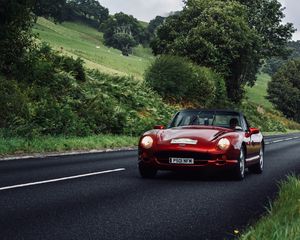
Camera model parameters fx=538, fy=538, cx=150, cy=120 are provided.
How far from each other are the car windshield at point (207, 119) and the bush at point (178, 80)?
89.3ft

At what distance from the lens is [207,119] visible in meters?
11.8

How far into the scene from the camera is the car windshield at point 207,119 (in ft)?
38.5

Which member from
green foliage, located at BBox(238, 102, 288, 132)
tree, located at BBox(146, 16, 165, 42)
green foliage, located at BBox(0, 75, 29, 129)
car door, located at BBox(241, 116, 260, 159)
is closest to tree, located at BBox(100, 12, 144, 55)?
tree, located at BBox(146, 16, 165, 42)

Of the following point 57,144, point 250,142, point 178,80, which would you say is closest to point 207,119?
point 250,142

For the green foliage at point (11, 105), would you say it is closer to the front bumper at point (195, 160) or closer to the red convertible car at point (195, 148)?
the red convertible car at point (195, 148)

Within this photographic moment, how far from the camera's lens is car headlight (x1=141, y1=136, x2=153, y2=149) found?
10570 millimetres

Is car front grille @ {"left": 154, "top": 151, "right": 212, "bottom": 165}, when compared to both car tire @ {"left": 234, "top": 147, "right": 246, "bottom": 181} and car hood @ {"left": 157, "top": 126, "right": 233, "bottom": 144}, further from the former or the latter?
car tire @ {"left": 234, "top": 147, "right": 246, "bottom": 181}

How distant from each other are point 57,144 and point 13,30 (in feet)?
18.3

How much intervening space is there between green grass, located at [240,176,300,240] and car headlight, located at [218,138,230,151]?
8.42ft

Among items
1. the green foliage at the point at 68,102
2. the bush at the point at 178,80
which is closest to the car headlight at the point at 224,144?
the green foliage at the point at 68,102

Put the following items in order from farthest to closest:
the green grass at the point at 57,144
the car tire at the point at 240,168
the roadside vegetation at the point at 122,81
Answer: the roadside vegetation at the point at 122,81 → the green grass at the point at 57,144 → the car tire at the point at 240,168

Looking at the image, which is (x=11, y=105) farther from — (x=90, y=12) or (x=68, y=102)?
(x=90, y=12)

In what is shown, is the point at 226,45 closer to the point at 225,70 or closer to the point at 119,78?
the point at 225,70

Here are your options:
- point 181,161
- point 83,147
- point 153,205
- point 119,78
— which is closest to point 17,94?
point 83,147
